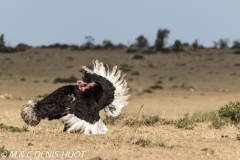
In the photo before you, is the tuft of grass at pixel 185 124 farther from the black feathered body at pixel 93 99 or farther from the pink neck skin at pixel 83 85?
the pink neck skin at pixel 83 85

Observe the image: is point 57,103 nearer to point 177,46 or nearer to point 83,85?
point 83,85

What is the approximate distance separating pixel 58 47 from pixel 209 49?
493 inches

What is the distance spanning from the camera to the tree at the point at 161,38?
54919 millimetres

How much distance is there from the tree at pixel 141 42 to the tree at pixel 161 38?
1.12 metres

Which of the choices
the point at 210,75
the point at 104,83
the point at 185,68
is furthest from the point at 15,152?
the point at 185,68

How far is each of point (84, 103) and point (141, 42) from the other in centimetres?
4807

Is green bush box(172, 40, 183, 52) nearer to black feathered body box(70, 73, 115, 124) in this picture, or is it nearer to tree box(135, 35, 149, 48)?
tree box(135, 35, 149, 48)

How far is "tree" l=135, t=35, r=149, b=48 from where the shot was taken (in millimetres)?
56681

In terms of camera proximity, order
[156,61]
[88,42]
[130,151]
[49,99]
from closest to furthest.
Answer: [130,151] → [49,99] → [156,61] → [88,42]

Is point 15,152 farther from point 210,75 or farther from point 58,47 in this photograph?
point 58,47

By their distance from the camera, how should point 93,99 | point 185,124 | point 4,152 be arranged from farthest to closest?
point 185,124 → point 93,99 → point 4,152

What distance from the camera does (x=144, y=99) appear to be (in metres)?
25.8

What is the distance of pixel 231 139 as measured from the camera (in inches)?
423

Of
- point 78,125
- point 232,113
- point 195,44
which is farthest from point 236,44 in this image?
point 78,125
